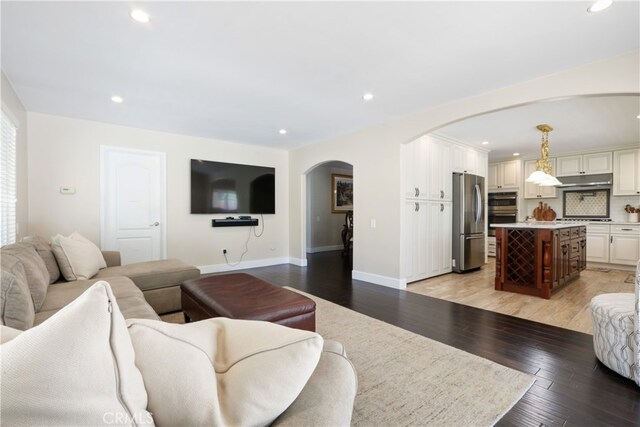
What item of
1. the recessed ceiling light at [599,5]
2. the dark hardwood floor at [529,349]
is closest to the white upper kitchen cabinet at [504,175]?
the dark hardwood floor at [529,349]

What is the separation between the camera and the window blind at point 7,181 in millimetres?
2805

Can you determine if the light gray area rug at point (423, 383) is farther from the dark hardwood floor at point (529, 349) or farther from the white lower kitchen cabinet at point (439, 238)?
the white lower kitchen cabinet at point (439, 238)

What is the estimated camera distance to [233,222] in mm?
5465

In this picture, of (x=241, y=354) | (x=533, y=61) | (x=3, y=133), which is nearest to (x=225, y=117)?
(x=3, y=133)

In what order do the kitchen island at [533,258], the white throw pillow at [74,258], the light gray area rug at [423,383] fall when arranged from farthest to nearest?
the kitchen island at [533,258], the white throw pillow at [74,258], the light gray area rug at [423,383]

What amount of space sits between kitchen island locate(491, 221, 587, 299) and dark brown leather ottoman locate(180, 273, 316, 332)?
3.23 m

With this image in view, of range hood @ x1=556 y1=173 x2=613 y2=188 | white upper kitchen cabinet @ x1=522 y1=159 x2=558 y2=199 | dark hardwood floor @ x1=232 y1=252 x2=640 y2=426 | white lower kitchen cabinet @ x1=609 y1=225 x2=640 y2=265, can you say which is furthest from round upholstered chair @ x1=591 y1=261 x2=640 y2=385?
white upper kitchen cabinet @ x1=522 y1=159 x2=558 y2=199

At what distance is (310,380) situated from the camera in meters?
0.83

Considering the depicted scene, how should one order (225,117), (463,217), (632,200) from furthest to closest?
1. (632,200)
2. (463,217)
3. (225,117)

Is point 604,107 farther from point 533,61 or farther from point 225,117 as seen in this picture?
point 225,117

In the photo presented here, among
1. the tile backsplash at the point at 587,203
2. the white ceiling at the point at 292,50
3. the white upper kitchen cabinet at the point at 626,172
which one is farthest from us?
the tile backsplash at the point at 587,203

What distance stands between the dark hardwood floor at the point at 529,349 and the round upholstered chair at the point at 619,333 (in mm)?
91

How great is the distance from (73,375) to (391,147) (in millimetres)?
4210

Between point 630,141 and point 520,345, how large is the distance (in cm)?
552
